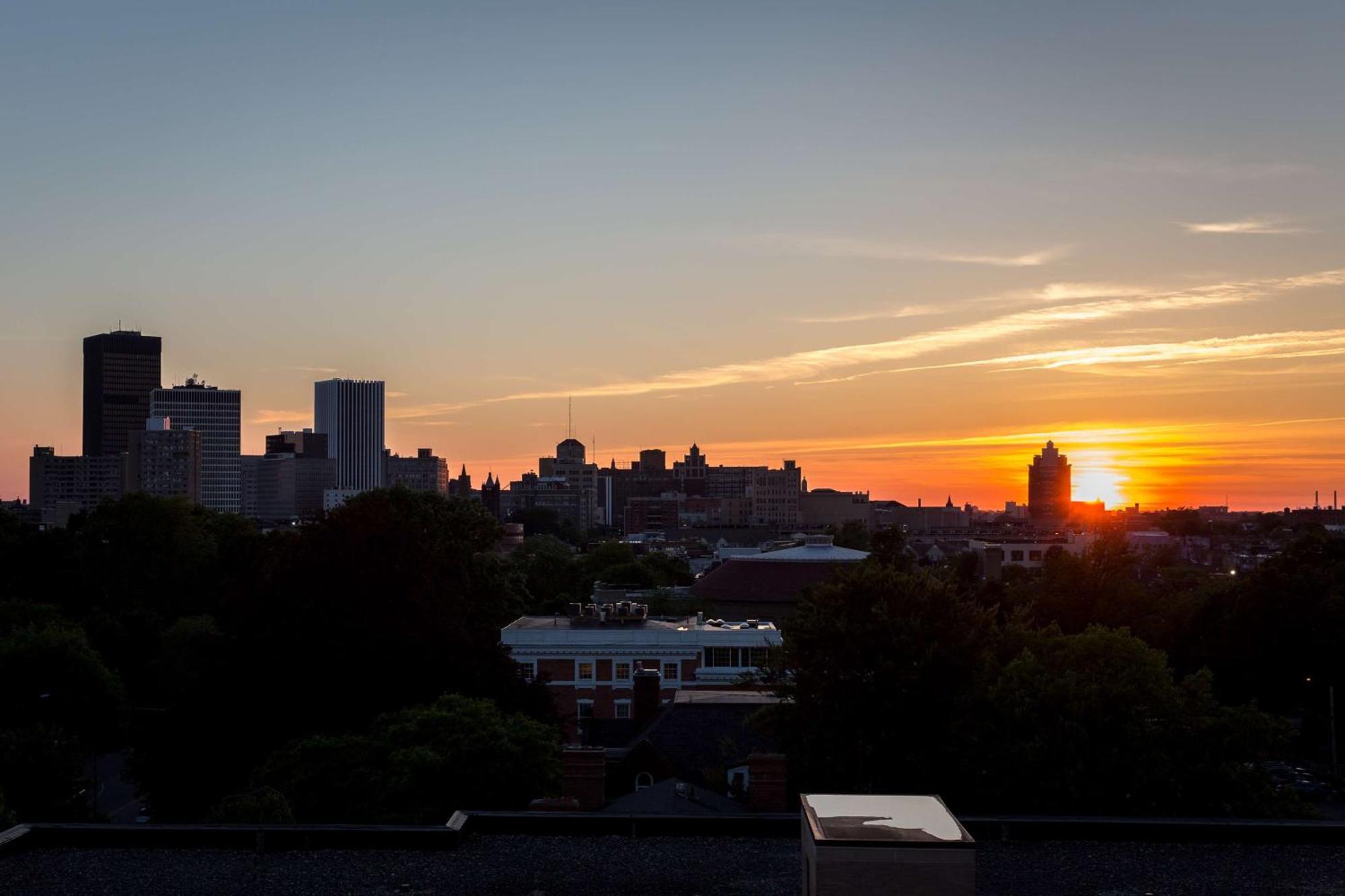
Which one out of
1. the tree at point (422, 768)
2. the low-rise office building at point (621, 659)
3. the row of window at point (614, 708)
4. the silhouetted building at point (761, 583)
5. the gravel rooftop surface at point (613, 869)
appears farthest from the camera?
the silhouetted building at point (761, 583)

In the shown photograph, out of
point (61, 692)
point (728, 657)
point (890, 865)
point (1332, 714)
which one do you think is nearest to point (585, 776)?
point (890, 865)

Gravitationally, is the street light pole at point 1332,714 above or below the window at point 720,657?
below

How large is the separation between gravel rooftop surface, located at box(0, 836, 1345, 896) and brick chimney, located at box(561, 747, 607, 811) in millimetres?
7464

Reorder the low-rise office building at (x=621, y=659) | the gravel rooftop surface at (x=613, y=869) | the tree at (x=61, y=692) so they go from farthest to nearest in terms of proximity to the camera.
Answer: the low-rise office building at (x=621, y=659), the tree at (x=61, y=692), the gravel rooftop surface at (x=613, y=869)

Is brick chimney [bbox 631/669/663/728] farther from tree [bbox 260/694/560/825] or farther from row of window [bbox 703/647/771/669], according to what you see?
tree [bbox 260/694/560/825]

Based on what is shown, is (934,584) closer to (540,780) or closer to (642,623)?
(540,780)

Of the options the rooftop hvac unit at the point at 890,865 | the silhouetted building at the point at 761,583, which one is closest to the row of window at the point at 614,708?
the silhouetted building at the point at 761,583

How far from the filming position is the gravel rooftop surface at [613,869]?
18344mm

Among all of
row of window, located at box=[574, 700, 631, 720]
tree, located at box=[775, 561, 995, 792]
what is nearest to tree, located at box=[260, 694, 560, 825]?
tree, located at box=[775, 561, 995, 792]

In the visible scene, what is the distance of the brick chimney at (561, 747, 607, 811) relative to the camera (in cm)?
2820

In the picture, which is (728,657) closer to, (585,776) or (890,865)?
(585,776)

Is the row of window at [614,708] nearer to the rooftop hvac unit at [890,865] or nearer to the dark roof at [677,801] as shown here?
the dark roof at [677,801]

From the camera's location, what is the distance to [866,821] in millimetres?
15781

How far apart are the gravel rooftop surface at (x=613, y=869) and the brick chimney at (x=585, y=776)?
746 centimetres
